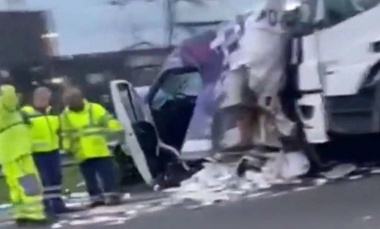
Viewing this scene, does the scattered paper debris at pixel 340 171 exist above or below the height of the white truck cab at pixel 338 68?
below

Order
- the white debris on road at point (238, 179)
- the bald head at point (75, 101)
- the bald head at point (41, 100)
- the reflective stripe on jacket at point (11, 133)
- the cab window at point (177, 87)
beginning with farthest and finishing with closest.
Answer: the cab window at point (177, 87)
the white debris on road at point (238, 179)
the bald head at point (75, 101)
the bald head at point (41, 100)
the reflective stripe on jacket at point (11, 133)

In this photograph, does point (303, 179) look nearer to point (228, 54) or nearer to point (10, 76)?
point (228, 54)

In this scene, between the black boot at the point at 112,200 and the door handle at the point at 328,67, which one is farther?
the black boot at the point at 112,200

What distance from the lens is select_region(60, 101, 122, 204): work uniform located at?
14.9 m

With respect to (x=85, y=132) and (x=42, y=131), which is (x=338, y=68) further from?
(x=42, y=131)

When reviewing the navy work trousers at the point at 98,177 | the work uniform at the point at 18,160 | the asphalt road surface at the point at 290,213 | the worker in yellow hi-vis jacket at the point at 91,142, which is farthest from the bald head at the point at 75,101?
the asphalt road surface at the point at 290,213

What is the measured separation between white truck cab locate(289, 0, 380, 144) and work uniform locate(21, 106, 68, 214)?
9.66 ft

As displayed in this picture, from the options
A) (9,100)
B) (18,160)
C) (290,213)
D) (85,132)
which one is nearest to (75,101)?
(85,132)

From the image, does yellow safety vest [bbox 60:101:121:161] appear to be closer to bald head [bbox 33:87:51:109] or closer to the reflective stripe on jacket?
bald head [bbox 33:87:51:109]

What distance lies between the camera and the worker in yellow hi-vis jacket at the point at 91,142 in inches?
587

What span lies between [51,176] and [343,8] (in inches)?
155

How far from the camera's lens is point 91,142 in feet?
49.1

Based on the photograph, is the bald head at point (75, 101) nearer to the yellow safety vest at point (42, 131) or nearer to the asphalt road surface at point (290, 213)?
the yellow safety vest at point (42, 131)

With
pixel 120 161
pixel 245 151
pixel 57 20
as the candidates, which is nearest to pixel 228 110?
pixel 245 151
